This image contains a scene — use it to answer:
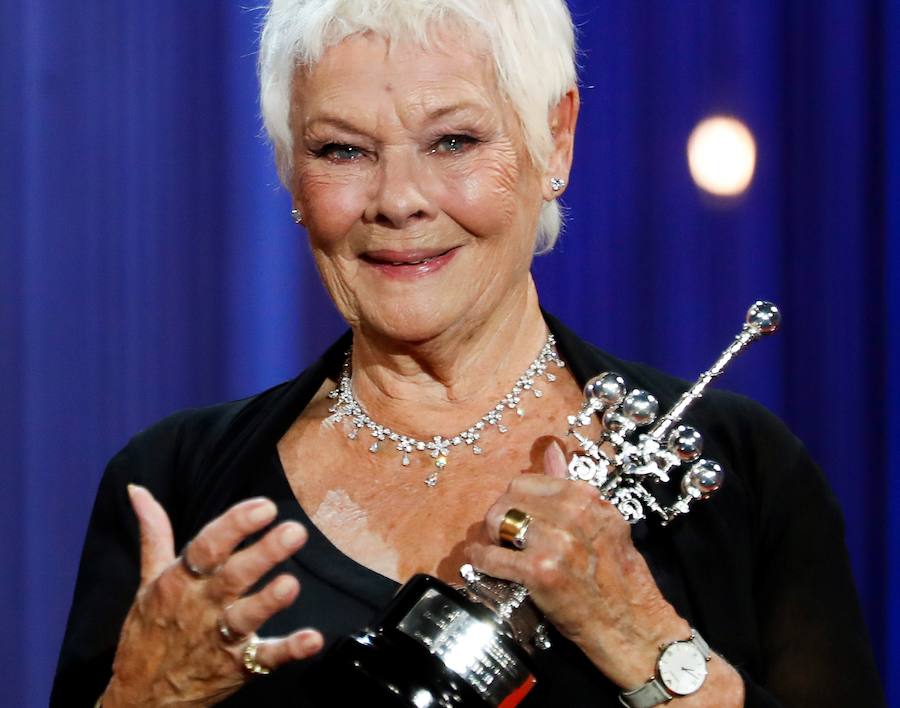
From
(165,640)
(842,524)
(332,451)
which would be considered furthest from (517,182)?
(165,640)

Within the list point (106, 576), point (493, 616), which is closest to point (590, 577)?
point (493, 616)

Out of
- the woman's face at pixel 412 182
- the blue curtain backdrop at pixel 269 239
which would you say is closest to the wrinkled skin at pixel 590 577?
the woman's face at pixel 412 182

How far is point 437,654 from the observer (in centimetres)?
135

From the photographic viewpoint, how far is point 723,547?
64.1 inches

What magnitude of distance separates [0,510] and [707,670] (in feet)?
4.61

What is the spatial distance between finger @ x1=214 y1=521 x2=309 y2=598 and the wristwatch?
0.41 metres

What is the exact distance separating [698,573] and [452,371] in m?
0.41

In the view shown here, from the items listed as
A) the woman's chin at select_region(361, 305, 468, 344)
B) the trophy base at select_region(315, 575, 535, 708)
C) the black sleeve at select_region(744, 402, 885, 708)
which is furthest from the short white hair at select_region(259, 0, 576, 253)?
the trophy base at select_region(315, 575, 535, 708)

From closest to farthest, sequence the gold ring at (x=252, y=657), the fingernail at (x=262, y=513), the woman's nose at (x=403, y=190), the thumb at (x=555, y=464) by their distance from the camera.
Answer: the fingernail at (x=262, y=513) < the gold ring at (x=252, y=657) < the thumb at (x=555, y=464) < the woman's nose at (x=403, y=190)

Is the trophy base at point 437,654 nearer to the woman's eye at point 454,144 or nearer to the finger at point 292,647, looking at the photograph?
the finger at point 292,647

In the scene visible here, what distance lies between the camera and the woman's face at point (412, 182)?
165cm

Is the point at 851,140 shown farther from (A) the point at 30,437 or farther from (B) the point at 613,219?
(A) the point at 30,437

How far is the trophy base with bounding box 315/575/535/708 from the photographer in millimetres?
1346

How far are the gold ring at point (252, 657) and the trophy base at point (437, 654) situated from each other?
0.08 meters
